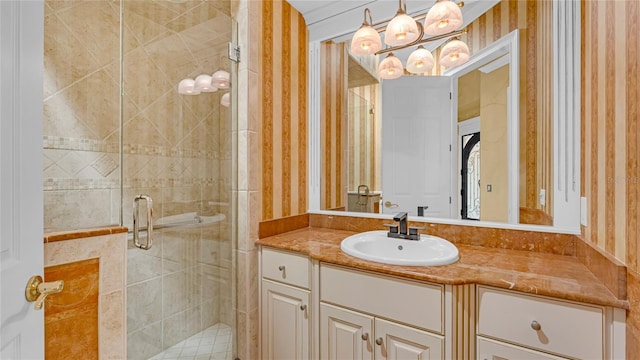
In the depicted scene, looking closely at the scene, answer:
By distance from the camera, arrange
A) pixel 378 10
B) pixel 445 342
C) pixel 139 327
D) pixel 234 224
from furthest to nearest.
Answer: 1. pixel 378 10
2. pixel 234 224
3. pixel 139 327
4. pixel 445 342

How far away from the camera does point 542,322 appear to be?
3.22ft

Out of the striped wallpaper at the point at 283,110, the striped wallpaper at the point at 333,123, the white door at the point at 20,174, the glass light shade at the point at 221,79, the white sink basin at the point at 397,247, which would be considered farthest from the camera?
the striped wallpaper at the point at 333,123

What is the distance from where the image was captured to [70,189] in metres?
1.60

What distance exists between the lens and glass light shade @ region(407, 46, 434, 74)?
1.66m

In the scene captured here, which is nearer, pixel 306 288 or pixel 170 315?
pixel 306 288

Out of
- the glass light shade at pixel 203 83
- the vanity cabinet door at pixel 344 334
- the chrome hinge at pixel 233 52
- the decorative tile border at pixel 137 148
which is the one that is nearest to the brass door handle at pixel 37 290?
the decorative tile border at pixel 137 148

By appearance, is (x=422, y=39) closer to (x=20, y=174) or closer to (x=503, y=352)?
(x=503, y=352)

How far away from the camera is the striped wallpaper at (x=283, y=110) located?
1.75 m

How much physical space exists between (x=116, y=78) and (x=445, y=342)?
7.14ft

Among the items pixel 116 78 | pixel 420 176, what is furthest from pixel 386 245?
pixel 116 78

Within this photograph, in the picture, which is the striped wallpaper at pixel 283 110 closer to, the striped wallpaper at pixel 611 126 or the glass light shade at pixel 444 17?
the glass light shade at pixel 444 17

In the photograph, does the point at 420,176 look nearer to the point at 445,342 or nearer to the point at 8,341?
the point at 445,342

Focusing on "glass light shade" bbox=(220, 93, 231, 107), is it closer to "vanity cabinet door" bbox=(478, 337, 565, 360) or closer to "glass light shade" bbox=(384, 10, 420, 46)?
"glass light shade" bbox=(384, 10, 420, 46)

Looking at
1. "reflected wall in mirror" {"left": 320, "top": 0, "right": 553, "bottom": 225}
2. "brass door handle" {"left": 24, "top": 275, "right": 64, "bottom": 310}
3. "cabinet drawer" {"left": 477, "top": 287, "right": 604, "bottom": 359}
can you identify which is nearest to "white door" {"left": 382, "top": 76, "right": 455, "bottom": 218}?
Answer: "reflected wall in mirror" {"left": 320, "top": 0, "right": 553, "bottom": 225}
